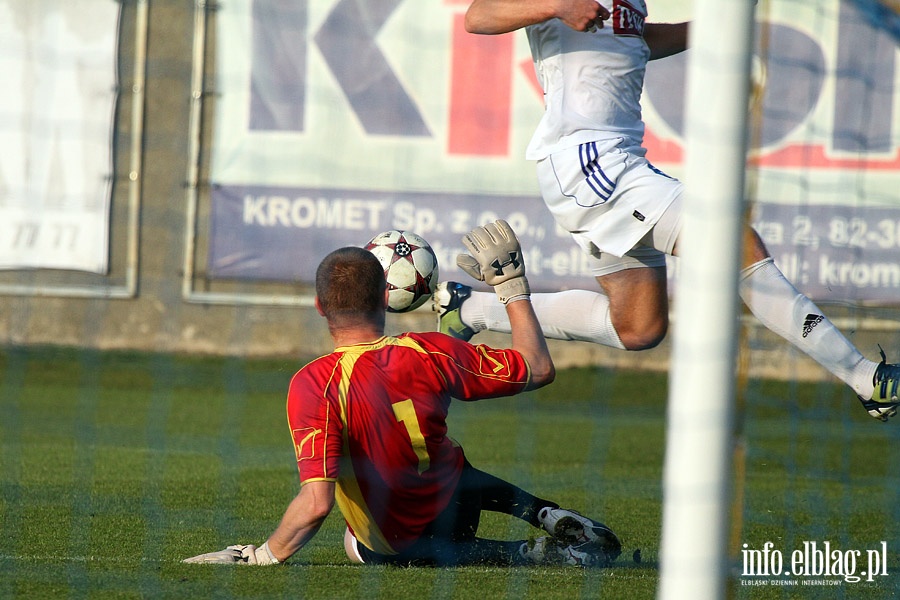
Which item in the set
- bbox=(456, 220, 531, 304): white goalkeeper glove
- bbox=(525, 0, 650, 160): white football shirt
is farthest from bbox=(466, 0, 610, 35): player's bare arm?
bbox=(456, 220, 531, 304): white goalkeeper glove

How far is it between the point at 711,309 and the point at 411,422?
180 cm

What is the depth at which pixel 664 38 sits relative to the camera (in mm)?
4352

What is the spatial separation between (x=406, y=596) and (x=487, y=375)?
28.4 inches

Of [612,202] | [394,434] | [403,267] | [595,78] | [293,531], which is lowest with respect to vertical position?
[293,531]

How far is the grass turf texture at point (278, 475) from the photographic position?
11.2ft

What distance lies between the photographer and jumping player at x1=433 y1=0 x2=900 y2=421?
3840 mm

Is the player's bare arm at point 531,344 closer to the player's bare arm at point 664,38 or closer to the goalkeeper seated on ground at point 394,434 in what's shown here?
the goalkeeper seated on ground at point 394,434

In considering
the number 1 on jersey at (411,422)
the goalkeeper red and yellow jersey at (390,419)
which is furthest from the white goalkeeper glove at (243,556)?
the number 1 on jersey at (411,422)

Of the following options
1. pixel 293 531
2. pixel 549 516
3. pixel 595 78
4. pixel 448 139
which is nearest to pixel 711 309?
pixel 293 531

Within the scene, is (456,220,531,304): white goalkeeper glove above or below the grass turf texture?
above

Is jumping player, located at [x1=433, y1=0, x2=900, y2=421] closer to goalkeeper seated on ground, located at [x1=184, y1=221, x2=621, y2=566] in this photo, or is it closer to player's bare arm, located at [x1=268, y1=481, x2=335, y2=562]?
goalkeeper seated on ground, located at [x1=184, y1=221, x2=621, y2=566]

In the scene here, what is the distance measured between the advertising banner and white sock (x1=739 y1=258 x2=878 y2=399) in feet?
18.1

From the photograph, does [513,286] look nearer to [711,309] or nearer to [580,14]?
[580,14]

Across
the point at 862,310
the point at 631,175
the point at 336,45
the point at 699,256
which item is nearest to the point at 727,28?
the point at 699,256
